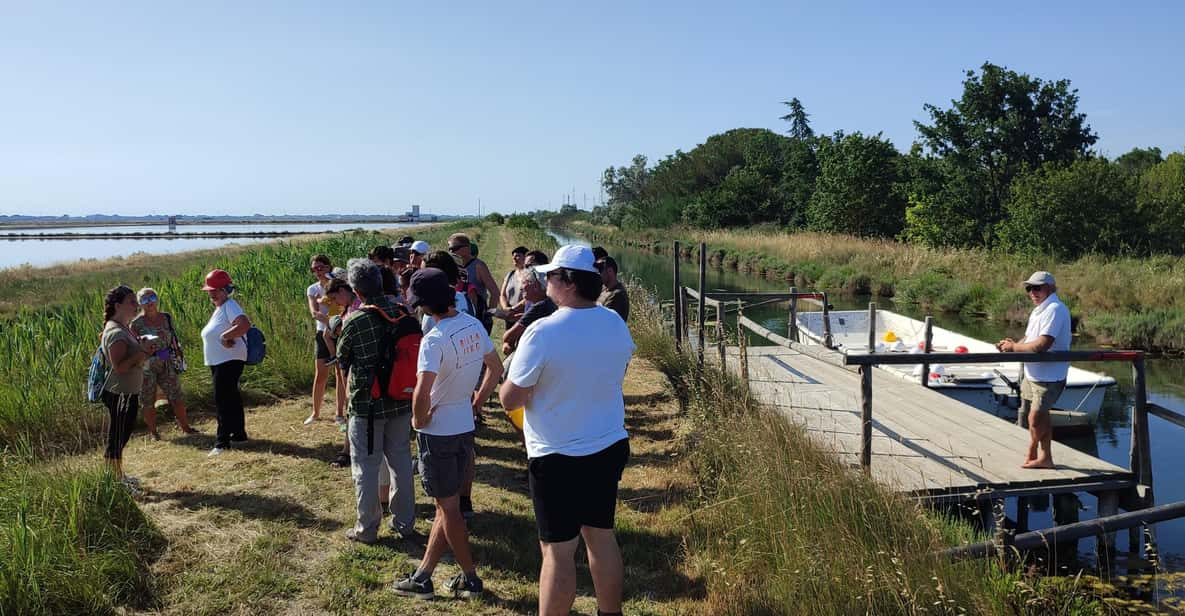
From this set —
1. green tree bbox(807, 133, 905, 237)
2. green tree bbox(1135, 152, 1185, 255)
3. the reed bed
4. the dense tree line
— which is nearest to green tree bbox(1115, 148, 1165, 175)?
the dense tree line

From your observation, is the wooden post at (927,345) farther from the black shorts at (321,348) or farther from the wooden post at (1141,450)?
the black shorts at (321,348)

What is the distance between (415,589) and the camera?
4.20 metres

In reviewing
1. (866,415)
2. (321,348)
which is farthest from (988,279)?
(321,348)

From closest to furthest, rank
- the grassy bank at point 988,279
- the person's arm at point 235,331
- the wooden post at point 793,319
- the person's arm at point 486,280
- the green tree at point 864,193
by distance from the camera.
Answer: the person's arm at point 235,331
the person's arm at point 486,280
the wooden post at point 793,319
the grassy bank at point 988,279
the green tree at point 864,193

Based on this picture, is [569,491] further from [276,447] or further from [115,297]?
[276,447]

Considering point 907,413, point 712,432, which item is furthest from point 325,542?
point 907,413

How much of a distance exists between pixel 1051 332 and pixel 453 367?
4770 millimetres

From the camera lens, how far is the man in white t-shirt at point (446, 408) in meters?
3.82

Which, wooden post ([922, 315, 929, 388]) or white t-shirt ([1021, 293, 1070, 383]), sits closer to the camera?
white t-shirt ([1021, 293, 1070, 383])

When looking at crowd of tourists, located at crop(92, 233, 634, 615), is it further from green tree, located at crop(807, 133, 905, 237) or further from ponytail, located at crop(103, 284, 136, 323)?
green tree, located at crop(807, 133, 905, 237)

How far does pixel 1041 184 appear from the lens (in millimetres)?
24484

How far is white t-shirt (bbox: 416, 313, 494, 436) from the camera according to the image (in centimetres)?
383

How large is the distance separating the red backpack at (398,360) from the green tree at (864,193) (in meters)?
39.6

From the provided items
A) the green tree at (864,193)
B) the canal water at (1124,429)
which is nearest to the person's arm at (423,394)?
the canal water at (1124,429)
